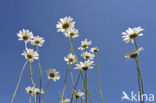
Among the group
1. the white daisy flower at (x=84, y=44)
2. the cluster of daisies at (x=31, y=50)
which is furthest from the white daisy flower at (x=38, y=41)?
the white daisy flower at (x=84, y=44)

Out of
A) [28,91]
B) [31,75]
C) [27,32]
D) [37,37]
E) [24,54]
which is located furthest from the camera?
[28,91]

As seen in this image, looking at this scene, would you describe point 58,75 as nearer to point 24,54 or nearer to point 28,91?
point 24,54

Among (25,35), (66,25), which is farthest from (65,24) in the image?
(25,35)

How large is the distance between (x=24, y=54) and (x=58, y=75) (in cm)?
53

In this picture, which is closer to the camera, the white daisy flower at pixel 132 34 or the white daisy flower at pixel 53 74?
the white daisy flower at pixel 132 34

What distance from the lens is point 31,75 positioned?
1.62 m

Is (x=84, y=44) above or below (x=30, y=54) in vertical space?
above

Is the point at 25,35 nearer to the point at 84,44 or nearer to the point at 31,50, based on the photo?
the point at 31,50

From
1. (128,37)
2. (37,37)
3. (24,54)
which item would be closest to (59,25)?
(37,37)

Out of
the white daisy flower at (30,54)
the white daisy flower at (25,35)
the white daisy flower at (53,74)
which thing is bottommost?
the white daisy flower at (53,74)

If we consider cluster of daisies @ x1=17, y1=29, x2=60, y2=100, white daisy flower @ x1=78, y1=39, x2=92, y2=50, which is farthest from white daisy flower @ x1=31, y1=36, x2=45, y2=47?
white daisy flower @ x1=78, y1=39, x2=92, y2=50

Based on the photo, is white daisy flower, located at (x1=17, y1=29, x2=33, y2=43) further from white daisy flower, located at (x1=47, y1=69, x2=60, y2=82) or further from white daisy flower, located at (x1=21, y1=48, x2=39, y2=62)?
white daisy flower, located at (x1=47, y1=69, x2=60, y2=82)

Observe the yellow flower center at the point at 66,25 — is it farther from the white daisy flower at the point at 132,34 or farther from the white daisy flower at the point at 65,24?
the white daisy flower at the point at 132,34

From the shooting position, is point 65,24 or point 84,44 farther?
point 84,44
